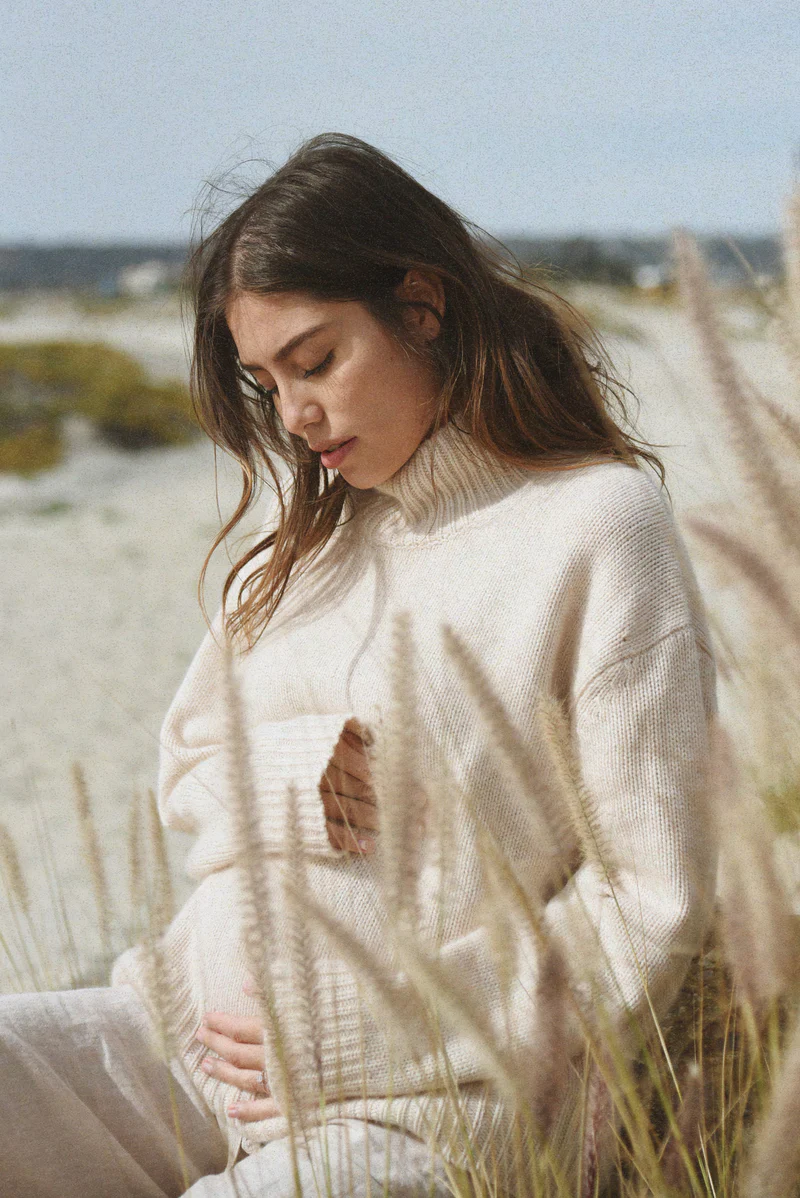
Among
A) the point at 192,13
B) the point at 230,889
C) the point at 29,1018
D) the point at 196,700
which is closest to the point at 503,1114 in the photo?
the point at 230,889

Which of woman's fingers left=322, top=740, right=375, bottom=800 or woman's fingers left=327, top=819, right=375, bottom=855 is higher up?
woman's fingers left=322, top=740, right=375, bottom=800

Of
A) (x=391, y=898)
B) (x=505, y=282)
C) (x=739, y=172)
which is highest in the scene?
(x=739, y=172)

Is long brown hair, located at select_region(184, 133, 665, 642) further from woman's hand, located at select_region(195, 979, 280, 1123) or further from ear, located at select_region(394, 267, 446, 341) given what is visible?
woman's hand, located at select_region(195, 979, 280, 1123)

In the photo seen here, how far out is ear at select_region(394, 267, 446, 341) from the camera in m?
1.72

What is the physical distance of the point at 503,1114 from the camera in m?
1.27

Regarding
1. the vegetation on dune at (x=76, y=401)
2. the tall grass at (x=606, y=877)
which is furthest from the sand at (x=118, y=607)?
the vegetation on dune at (x=76, y=401)

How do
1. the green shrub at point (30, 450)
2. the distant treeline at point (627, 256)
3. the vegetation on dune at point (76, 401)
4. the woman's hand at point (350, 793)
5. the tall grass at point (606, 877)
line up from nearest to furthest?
the tall grass at point (606, 877) < the distant treeline at point (627, 256) < the woman's hand at point (350, 793) < the green shrub at point (30, 450) < the vegetation on dune at point (76, 401)

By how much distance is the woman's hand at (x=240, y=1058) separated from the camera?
4.49ft

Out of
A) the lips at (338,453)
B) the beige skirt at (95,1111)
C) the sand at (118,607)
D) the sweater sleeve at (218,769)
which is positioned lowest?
the sand at (118,607)

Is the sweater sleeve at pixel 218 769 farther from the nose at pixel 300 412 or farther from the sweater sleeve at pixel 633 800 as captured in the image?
the nose at pixel 300 412

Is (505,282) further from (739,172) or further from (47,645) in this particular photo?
(47,645)

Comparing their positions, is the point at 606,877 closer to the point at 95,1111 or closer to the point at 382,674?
the point at 382,674

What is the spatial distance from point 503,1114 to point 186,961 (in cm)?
58

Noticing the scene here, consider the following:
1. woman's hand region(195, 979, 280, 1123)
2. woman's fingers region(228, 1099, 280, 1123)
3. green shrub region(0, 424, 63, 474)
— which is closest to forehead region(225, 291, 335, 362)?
woman's hand region(195, 979, 280, 1123)
